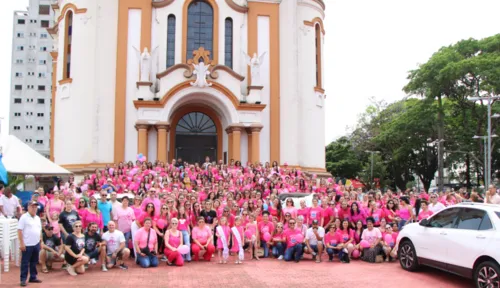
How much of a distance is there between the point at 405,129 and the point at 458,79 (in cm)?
634

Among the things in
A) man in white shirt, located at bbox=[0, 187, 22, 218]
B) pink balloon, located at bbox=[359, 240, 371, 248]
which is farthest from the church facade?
pink balloon, located at bbox=[359, 240, 371, 248]

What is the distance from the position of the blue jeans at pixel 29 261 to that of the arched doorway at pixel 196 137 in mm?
18967

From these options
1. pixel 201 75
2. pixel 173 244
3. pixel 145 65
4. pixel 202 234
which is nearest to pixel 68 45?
pixel 145 65

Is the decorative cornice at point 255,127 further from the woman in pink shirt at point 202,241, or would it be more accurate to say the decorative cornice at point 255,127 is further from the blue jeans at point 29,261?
the blue jeans at point 29,261

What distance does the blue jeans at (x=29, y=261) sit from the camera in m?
9.34

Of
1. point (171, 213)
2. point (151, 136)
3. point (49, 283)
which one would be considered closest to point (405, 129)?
point (151, 136)

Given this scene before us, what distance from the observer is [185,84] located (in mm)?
26406

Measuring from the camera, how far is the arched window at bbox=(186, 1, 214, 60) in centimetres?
2866

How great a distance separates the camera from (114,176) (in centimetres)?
1944

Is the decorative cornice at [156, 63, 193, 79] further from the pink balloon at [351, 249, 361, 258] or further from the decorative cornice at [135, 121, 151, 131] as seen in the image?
the pink balloon at [351, 249, 361, 258]

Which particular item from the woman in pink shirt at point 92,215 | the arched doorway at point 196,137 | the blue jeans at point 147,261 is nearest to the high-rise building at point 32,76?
the arched doorway at point 196,137

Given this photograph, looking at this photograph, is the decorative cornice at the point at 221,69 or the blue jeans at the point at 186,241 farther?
the decorative cornice at the point at 221,69

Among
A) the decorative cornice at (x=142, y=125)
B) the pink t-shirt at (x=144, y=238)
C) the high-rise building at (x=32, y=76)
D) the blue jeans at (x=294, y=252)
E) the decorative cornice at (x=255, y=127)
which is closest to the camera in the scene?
the pink t-shirt at (x=144, y=238)

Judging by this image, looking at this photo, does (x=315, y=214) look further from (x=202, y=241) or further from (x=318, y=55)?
(x=318, y=55)
